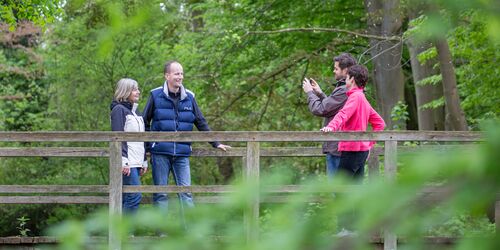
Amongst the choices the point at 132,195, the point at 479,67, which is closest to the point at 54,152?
the point at 132,195

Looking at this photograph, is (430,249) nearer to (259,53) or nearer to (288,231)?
(288,231)

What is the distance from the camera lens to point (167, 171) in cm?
890

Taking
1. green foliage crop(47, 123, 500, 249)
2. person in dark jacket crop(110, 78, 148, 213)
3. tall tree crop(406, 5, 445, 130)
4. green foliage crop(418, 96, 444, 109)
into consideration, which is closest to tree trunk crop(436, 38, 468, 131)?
green foliage crop(418, 96, 444, 109)

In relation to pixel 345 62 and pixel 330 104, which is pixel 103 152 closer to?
pixel 330 104

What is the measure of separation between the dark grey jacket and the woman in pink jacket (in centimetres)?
8

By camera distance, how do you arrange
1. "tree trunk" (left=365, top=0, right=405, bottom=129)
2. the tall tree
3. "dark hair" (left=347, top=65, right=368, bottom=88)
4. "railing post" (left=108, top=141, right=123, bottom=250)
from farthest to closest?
the tall tree, "tree trunk" (left=365, top=0, right=405, bottom=129), "railing post" (left=108, top=141, right=123, bottom=250), "dark hair" (left=347, top=65, right=368, bottom=88)

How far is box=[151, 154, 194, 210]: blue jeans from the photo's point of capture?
28.9 ft

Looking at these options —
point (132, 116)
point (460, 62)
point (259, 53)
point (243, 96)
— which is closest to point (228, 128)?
point (243, 96)

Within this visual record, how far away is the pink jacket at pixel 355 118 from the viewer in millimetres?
8172

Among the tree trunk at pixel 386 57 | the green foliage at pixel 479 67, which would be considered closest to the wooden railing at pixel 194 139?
the green foliage at pixel 479 67

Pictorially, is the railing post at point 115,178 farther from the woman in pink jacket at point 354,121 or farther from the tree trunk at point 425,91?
the tree trunk at point 425,91

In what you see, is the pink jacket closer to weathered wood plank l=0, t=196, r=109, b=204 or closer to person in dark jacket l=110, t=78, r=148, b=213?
person in dark jacket l=110, t=78, r=148, b=213

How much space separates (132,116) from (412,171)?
732cm

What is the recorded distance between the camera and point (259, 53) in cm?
1948
